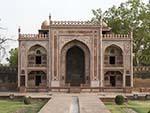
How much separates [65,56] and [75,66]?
170 cm

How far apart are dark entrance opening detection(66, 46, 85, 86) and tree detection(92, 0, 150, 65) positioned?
1042 cm

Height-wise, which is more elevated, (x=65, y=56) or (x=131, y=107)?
(x=65, y=56)

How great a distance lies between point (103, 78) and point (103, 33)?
5124mm

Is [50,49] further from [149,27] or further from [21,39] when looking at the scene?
[149,27]

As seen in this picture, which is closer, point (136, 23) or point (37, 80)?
point (37, 80)

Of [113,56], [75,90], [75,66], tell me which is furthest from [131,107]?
[75,66]

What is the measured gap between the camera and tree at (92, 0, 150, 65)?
2014 inches

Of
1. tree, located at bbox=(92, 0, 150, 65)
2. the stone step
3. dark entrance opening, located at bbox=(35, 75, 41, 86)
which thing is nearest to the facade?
dark entrance opening, located at bbox=(35, 75, 41, 86)

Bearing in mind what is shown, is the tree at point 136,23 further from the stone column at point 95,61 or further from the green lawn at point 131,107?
the green lawn at point 131,107

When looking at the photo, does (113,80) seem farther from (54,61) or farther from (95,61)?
(54,61)

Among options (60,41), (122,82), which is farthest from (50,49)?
(122,82)

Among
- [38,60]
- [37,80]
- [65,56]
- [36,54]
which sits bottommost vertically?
[37,80]

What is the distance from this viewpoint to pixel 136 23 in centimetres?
5197

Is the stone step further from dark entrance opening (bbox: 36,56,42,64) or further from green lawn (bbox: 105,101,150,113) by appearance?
green lawn (bbox: 105,101,150,113)
